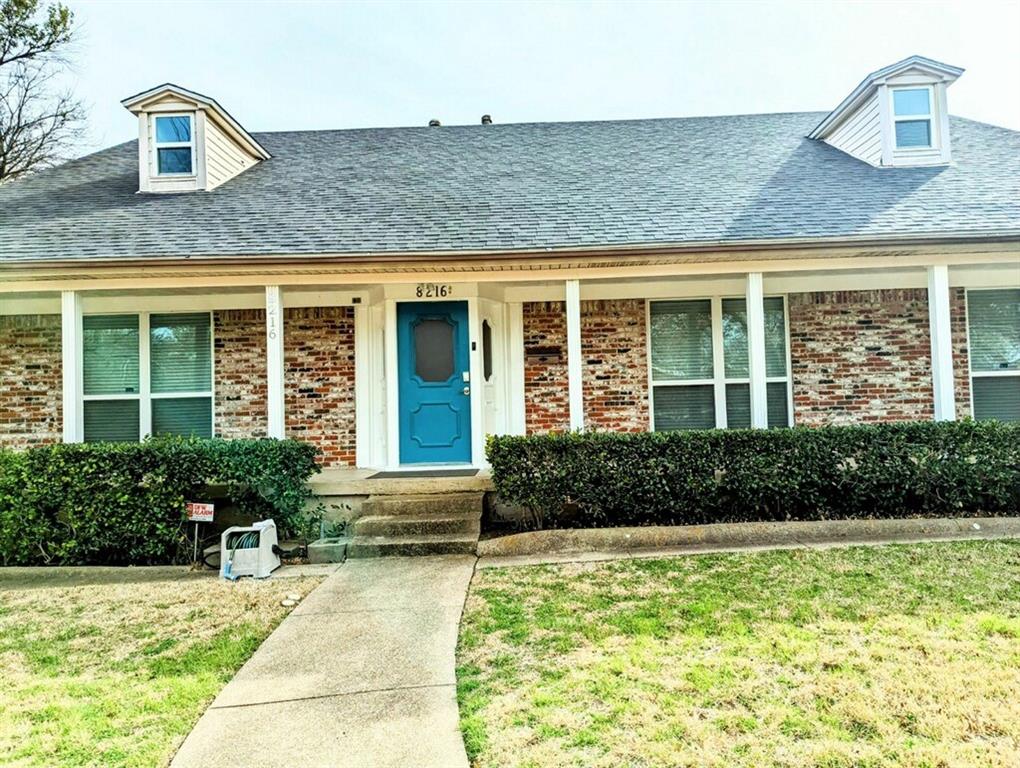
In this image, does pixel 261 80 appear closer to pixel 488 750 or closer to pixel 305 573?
pixel 305 573

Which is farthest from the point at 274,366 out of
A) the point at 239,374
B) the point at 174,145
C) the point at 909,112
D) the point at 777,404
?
the point at 909,112

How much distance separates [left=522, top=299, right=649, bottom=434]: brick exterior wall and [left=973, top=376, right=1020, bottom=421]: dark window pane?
4.59m

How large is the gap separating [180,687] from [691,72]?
49.6 feet

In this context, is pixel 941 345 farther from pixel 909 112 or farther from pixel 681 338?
pixel 909 112

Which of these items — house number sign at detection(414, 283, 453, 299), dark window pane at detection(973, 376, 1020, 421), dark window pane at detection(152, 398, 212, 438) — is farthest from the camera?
dark window pane at detection(973, 376, 1020, 421)

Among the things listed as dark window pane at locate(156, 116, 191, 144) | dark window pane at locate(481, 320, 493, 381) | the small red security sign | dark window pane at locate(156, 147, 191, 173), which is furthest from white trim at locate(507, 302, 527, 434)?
dark window pane at locate(156, 116, 191, 144)

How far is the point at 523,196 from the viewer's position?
26.2 feet

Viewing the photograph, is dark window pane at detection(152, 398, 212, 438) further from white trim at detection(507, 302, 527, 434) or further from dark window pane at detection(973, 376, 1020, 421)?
dark window pane at detection(973, 376, 1020, 421)

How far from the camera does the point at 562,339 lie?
8133mm

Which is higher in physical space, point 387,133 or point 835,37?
point 835,37

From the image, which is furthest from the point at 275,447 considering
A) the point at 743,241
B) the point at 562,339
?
the point at 743,241

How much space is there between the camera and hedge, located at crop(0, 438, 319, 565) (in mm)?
5418

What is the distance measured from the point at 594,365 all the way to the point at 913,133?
5.93m

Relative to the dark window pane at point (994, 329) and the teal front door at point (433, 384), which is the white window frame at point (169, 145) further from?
the dark window pane at point (994, 329)
